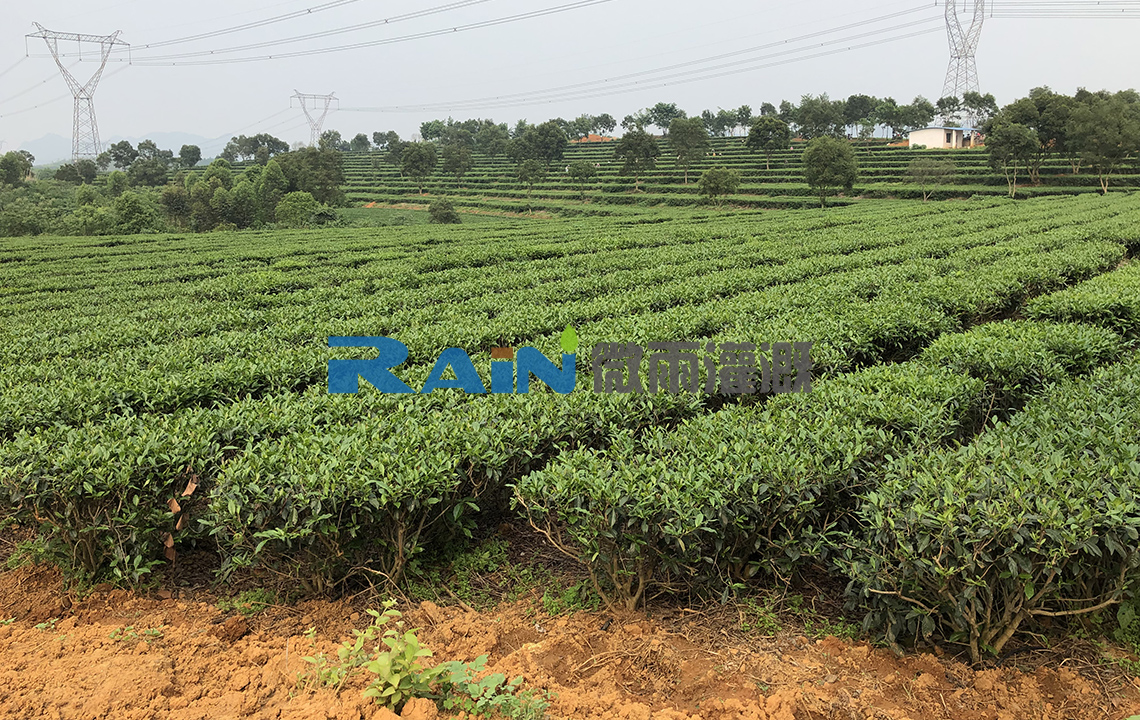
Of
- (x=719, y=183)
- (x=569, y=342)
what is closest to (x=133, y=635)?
(x=569, y=342)

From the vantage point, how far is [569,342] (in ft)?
23.5

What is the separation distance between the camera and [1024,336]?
21.5 feet

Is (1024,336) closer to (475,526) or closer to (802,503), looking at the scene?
(802,503)

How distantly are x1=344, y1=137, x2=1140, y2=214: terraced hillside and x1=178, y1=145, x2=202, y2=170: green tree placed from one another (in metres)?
36.9

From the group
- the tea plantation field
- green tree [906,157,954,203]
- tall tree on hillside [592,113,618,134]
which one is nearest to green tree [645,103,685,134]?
tall tree on hillside [592,113,618,134]

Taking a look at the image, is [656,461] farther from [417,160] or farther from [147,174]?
[147,174]

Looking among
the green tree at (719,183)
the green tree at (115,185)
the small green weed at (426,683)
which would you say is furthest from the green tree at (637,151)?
the small green weed at (426,683)

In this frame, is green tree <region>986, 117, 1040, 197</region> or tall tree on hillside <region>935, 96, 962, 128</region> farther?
tall tree on hillside <region>935, 96, 962, 128</region>

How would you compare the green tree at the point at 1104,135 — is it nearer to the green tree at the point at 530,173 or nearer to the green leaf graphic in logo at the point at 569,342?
the green tree at the point at 530,173

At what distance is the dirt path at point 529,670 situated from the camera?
285 centimetres

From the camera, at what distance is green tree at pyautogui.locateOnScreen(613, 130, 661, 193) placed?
54781 millimetres

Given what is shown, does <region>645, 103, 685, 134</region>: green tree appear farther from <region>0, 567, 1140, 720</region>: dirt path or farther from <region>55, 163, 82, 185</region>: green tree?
<region>0, 567, 1140, 720</region>: dirt path

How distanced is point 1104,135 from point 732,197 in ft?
68.4

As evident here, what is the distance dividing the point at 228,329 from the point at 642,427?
7.48 m
